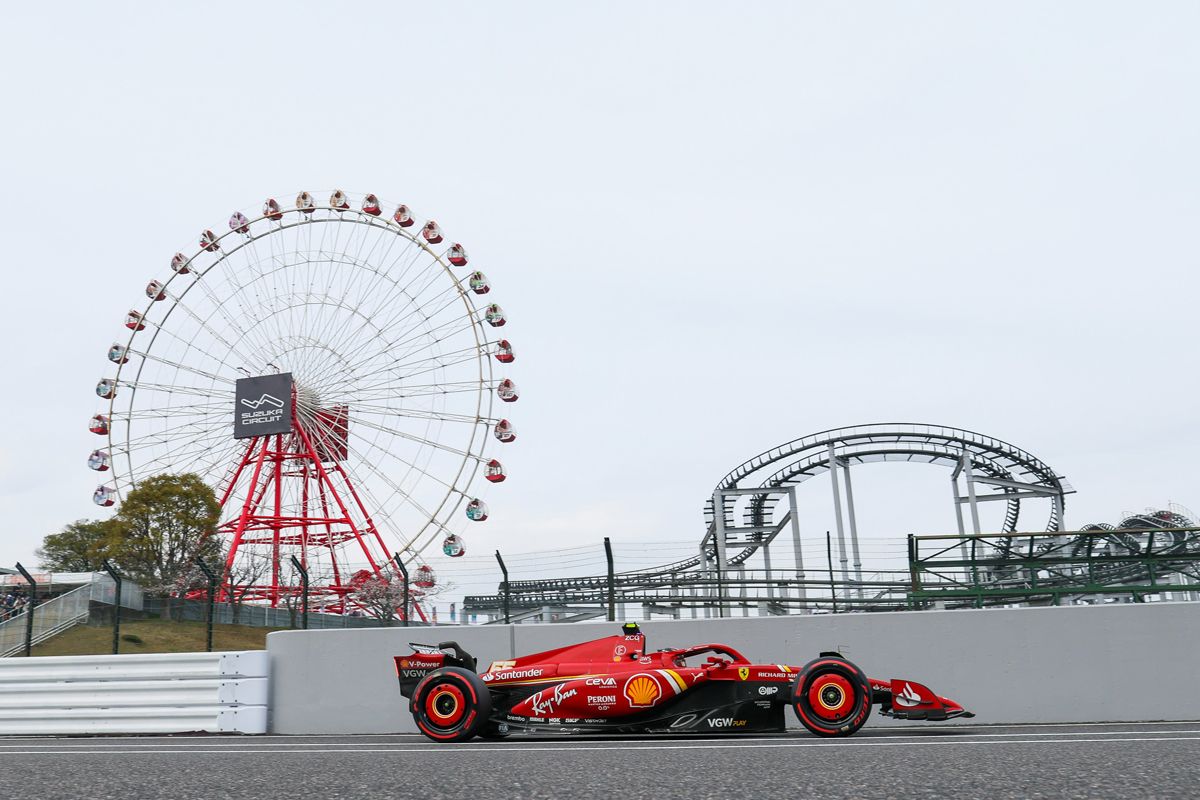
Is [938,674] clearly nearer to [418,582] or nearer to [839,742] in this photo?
[839,742]

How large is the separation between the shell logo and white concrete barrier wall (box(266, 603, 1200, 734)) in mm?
2228

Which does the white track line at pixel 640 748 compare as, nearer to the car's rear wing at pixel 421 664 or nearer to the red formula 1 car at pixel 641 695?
the red formula 1 car at pixel 641 695

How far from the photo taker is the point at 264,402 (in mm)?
33031

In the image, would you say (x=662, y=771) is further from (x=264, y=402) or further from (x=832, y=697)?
(x=264, y=402)

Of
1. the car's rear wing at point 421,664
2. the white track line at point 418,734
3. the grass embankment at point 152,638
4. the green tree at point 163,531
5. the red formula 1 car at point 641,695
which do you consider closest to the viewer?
the red formula 1 car at point 641,695

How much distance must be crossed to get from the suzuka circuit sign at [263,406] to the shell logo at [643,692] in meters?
26.2

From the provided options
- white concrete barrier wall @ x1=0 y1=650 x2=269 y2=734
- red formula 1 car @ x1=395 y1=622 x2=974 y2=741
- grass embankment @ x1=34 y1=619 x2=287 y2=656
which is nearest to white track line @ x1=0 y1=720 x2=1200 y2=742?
white concrete barrier wall @ x1=0 y1=650 x2=269 y2=734

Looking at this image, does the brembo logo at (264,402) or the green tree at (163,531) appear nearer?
the brembo logo at (264,402)

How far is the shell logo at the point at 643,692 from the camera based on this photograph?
27.7ft

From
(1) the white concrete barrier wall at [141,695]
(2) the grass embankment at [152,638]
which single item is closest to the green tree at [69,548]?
(2) the grass embankment at [152,638]

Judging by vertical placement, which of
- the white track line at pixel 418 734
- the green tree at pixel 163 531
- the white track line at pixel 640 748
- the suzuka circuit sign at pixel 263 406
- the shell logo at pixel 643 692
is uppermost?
the suzuka circuit sign at pixel 263 406

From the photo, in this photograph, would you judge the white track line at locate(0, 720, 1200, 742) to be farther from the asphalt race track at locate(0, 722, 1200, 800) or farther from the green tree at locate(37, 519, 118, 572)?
the green tree at locate(37, 519, 118, 572)

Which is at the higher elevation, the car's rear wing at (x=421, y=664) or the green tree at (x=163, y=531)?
the green tree at (x=163, y=531)

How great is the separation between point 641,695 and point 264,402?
89.1ft
